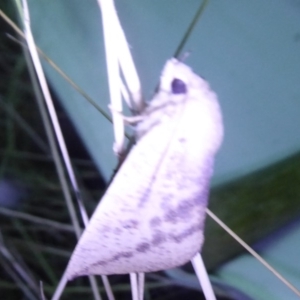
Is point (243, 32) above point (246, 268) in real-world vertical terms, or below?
above

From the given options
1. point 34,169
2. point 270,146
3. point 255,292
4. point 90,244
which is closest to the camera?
point 90,244

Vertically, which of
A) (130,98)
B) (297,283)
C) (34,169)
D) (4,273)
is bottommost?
(4,273)

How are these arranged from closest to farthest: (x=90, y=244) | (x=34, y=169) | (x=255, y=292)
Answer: (x=90, y=244) < (x=255, y=292) < (x=34, y=169)

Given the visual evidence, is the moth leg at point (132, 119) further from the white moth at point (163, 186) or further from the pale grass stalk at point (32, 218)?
the pale grass stalk at point (32, 218)

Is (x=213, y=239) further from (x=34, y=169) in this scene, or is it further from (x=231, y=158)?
(x=34, y=169)

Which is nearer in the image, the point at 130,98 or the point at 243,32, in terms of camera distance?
the point at 130,98

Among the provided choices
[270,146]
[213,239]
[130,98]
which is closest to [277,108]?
[270,146]

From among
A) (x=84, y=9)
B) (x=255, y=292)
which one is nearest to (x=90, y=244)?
(x=255, y=292)

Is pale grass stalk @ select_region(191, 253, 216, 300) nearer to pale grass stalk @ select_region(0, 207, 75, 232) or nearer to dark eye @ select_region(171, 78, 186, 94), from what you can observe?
dark eye @ select_region(171, 78, 186, 94)
